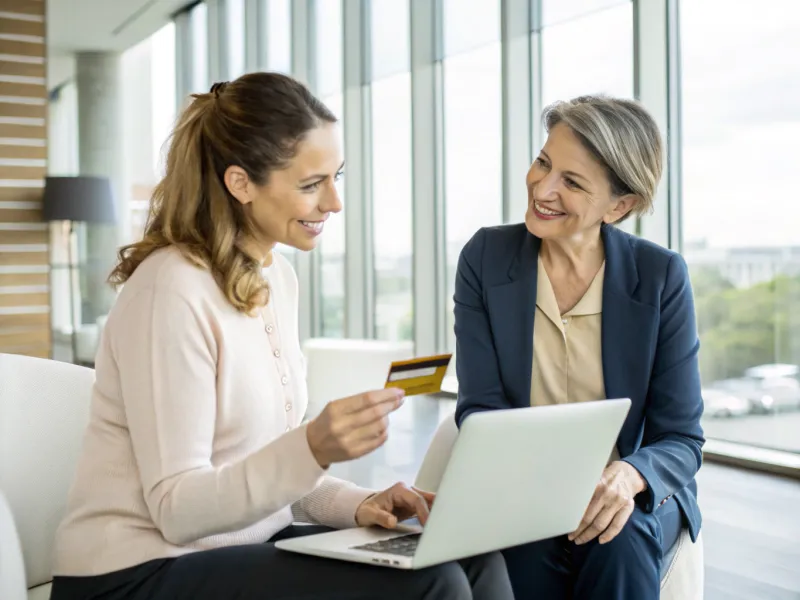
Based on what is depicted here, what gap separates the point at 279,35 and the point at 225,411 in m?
7.20

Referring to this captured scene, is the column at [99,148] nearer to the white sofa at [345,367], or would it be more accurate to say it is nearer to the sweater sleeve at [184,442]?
the white sofa at [345,367]

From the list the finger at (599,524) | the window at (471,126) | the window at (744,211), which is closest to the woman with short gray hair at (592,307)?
the finger at (599,524)

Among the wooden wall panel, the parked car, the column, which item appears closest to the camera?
the parked car

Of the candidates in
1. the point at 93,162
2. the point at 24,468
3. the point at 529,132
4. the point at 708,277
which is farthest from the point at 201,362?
the point at 93,162

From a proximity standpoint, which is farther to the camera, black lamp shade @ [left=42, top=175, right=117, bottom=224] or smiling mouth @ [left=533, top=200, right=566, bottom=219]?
black lamp shade @ [left=42, top=175, right=117, bottom=224]

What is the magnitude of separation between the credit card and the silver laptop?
0.39 ft

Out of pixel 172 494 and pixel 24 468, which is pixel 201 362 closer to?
pixel 172 494

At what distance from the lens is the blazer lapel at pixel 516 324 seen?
185 cm

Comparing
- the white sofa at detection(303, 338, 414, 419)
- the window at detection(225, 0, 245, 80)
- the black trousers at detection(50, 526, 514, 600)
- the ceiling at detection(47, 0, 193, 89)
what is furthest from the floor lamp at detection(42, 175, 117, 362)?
the black trousers at detection(50, 526, 514, 600)

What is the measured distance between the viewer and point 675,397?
175cm

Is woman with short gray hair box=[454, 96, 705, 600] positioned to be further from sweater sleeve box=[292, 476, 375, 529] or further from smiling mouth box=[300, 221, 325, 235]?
smiling mouth box=[300, 221, 325, 235]

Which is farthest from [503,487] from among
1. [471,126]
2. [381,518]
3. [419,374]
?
[471,126]

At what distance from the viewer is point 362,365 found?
4.16 metres

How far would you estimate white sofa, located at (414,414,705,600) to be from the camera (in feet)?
5.39
